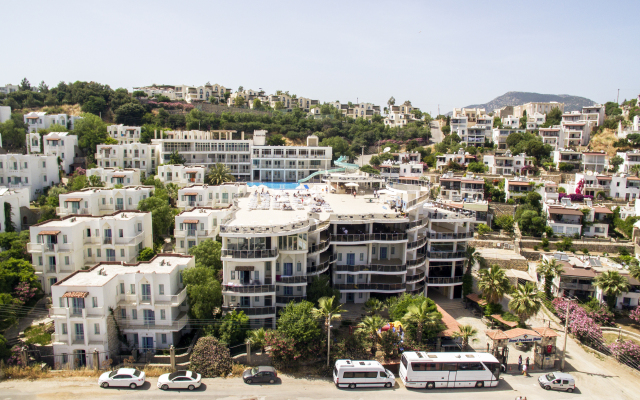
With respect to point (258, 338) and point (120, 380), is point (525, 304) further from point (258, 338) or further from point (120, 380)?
point (120, 380)

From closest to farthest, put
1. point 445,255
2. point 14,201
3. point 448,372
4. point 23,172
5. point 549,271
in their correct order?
point 448,372
point 445,255
point 549,271
point 14,201
point 23,172

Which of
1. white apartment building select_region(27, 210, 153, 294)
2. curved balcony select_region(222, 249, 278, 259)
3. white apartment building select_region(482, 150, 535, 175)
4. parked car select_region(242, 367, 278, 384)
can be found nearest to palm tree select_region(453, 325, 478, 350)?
parked car select_region(242, 367, 278, 384)

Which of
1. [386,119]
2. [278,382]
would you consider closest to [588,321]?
[278,382]

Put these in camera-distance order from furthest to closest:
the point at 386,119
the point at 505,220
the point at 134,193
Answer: the point at 386,119 → the point at 505,220 → the point at 134,193

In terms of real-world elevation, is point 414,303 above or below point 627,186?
below

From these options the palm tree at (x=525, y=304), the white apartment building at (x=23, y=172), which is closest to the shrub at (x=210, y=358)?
the palm tree at (x=525, y=304)

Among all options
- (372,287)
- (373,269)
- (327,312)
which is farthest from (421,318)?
(373,269)

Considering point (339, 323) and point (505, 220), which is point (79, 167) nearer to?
point (339, 323)
